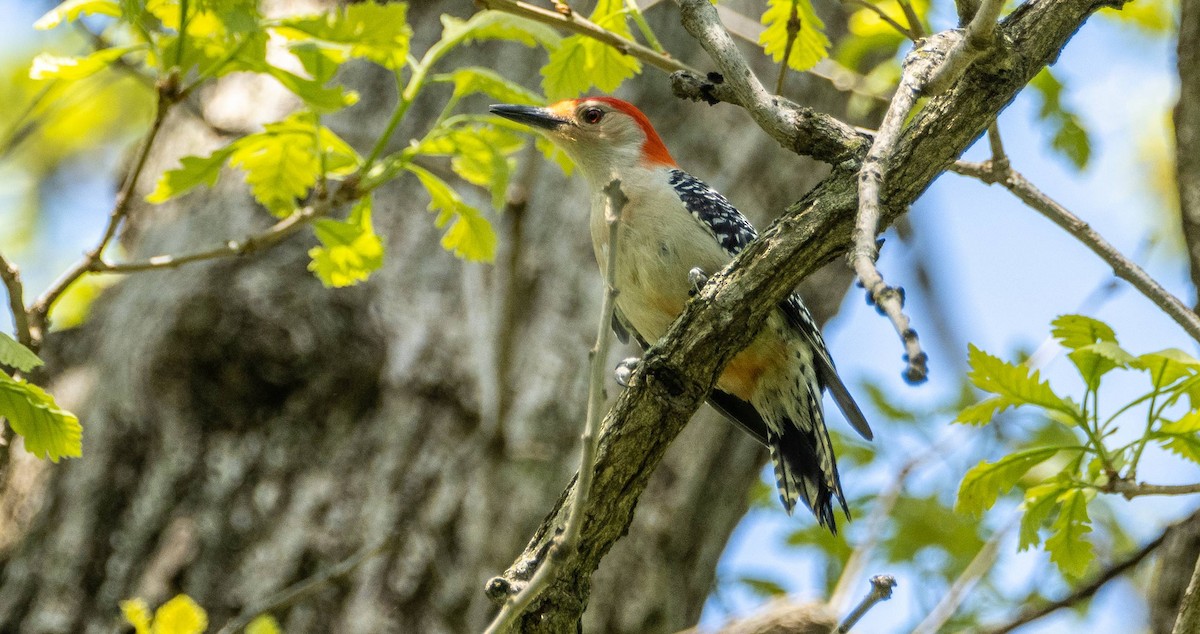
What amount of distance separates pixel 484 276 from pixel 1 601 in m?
2.50

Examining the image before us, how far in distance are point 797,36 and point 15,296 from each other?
2.55 m

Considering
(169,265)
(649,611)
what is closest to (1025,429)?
(649,611)

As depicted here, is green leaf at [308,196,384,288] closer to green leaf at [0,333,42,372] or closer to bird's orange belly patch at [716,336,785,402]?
green leaf at [0,333,42,372]

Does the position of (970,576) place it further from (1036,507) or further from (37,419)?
(37,419)

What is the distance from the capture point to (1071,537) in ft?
11.0

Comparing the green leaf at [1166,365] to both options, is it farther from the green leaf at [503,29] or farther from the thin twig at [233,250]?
the thin twig at [233,250]

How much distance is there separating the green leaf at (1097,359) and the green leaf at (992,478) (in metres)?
0.28

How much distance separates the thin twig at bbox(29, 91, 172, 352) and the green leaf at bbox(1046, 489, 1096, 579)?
2.93 metres

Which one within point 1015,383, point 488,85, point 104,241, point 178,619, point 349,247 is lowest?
point 178,619

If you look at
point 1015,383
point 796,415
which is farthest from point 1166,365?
point 796,415

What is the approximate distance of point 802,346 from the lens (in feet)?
15.4

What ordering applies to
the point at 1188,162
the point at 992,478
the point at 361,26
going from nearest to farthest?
the point at 361,26, the point at 992,478, the point at 1188,162

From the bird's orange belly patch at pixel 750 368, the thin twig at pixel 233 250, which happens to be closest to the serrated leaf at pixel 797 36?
the bird's orange belly patch at pixel 750 368

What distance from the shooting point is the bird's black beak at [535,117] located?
17.5 ft
